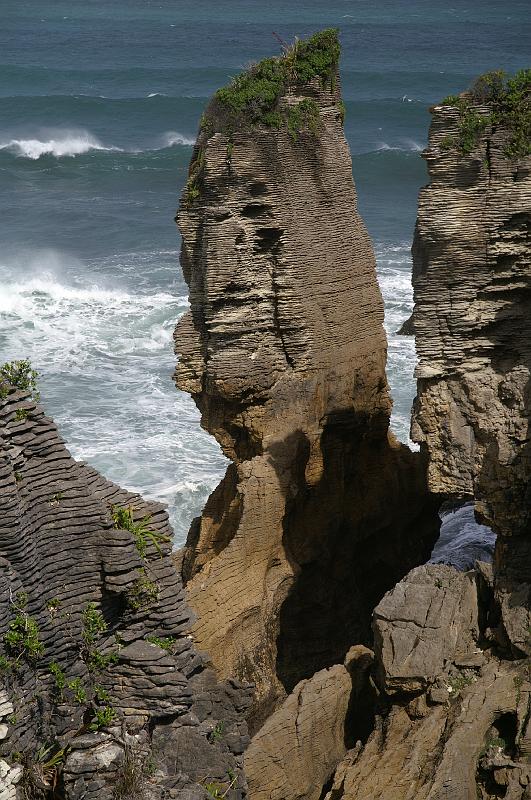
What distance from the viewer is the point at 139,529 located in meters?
13.6

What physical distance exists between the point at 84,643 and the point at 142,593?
0.76 m

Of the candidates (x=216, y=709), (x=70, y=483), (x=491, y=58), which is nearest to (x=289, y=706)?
(x=216, y=709)

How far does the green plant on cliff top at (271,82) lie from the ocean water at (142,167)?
10.7 metres

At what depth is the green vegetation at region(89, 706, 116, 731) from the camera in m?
13.2

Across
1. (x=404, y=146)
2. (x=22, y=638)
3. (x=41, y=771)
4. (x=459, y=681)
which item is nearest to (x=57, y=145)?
(x=404, y=146)

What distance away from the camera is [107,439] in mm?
31719

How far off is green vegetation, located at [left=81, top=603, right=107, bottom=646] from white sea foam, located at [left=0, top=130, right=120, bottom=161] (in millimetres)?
56140

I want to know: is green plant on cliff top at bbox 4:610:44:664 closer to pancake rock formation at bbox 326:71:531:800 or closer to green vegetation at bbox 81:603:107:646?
Answer: green vegetation at bbox 81:603:107:646

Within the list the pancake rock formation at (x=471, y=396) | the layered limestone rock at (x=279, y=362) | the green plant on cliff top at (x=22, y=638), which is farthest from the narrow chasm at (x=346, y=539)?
the green plant on cliff top at (x=22, y=638)

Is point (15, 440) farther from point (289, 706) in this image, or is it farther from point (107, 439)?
point (107, 439)

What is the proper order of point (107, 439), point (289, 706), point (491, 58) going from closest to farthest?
1. point (289, 706)
2. point (107, 439)
3. point (491, 58)

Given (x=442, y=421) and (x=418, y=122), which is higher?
(x=418, y=122)

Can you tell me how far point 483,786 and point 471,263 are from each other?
6351mm

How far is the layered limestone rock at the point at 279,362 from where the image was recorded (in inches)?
753
